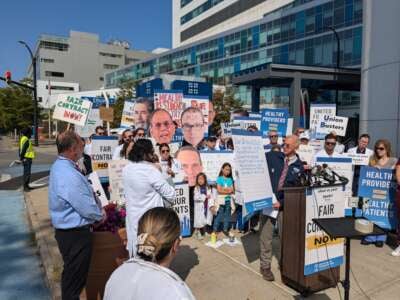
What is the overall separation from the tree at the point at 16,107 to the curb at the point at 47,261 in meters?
39.3

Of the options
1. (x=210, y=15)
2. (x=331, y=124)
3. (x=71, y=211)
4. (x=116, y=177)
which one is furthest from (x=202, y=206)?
(x=210, y=15)

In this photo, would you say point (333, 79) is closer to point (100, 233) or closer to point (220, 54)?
point (100, 233)

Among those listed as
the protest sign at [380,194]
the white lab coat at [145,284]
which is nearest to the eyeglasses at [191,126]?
the protest sign at [380,194]

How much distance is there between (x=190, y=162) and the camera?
694cm

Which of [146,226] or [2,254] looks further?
[2,254]

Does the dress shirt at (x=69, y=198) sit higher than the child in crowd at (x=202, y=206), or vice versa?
the dress shirt at (x=69, y=198)

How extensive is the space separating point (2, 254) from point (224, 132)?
22.0 ft

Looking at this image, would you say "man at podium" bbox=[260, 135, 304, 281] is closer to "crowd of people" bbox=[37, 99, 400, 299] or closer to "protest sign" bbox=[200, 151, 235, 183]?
"crowd of people" bbox=[37, 99, 400, 299]

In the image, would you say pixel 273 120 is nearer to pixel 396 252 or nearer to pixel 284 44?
pixel 396 252

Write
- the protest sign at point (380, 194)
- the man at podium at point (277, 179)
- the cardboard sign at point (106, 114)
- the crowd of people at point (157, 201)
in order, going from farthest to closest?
1. the cardboard sign at point (106, 114)
2. the protest sign at point (380, 194)
3. the man at podium at point (277, 179)
4. the crowd of people at point (157, 201)

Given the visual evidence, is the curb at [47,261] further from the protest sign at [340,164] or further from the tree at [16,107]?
the tree at [16,107]

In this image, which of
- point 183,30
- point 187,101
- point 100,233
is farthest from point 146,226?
point 183,30

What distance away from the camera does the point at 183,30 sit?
72375 mm

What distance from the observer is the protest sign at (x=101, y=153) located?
7.70m
